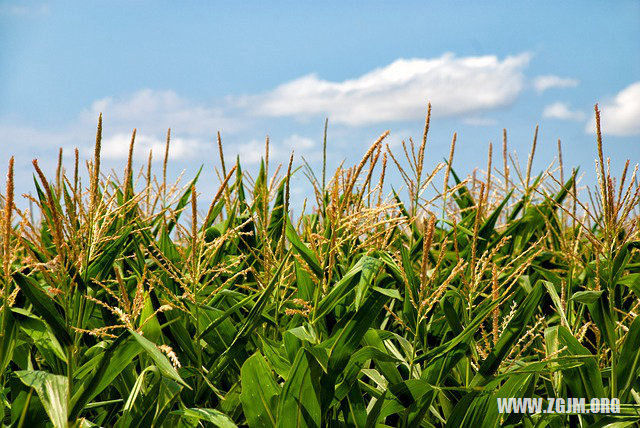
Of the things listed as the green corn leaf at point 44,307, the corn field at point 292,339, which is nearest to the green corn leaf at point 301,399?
the corn field at point 292,339

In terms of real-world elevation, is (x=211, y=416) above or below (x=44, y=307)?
below

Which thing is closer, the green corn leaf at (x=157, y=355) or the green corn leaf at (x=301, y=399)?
the green corn leaf at (x=157, y=355)

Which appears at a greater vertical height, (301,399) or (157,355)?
(157,355)

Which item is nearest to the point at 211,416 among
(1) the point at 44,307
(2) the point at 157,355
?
(2) the point at 157,355

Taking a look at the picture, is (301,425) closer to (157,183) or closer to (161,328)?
(161,328)

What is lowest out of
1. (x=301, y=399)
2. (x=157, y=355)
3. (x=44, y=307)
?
(x=301, y=399)

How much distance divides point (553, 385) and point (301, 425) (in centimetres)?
111

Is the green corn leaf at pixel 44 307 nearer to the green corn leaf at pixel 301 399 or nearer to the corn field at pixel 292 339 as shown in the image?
the corn field at pixel 292 339

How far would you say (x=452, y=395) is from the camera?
7.75ft

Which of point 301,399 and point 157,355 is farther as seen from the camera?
point 301,399

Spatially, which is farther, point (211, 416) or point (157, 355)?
point (211, 416)

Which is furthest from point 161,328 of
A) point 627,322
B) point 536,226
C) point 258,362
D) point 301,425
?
point 536,226

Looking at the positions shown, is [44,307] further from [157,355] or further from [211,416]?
Answer: [211,416]

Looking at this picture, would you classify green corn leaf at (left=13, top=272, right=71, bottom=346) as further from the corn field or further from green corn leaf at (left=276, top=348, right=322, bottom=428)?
green corn leaf at (left=276, top=348, right=322, bottom=428)
